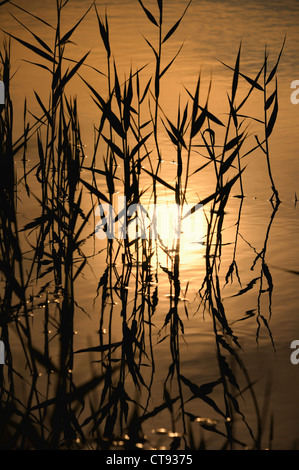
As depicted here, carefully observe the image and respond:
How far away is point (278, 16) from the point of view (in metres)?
7.84

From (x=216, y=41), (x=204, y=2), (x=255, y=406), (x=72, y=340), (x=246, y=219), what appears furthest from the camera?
(x=204, y=2)

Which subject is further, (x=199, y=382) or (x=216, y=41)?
(x=216, y=41)

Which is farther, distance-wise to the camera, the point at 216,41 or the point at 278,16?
the point at 278,16

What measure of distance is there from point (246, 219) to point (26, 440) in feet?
6.03

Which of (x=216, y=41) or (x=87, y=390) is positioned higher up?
(x=216, y=41)

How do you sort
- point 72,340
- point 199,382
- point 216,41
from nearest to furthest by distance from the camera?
1. point 199,382
2. point 72,340
3. point 216,41

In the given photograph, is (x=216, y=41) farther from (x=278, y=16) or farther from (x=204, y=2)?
(x=204, y=2)

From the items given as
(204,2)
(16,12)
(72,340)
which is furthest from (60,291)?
(204,2)

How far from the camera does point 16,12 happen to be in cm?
780

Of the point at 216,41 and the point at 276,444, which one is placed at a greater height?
the point at 216,41
